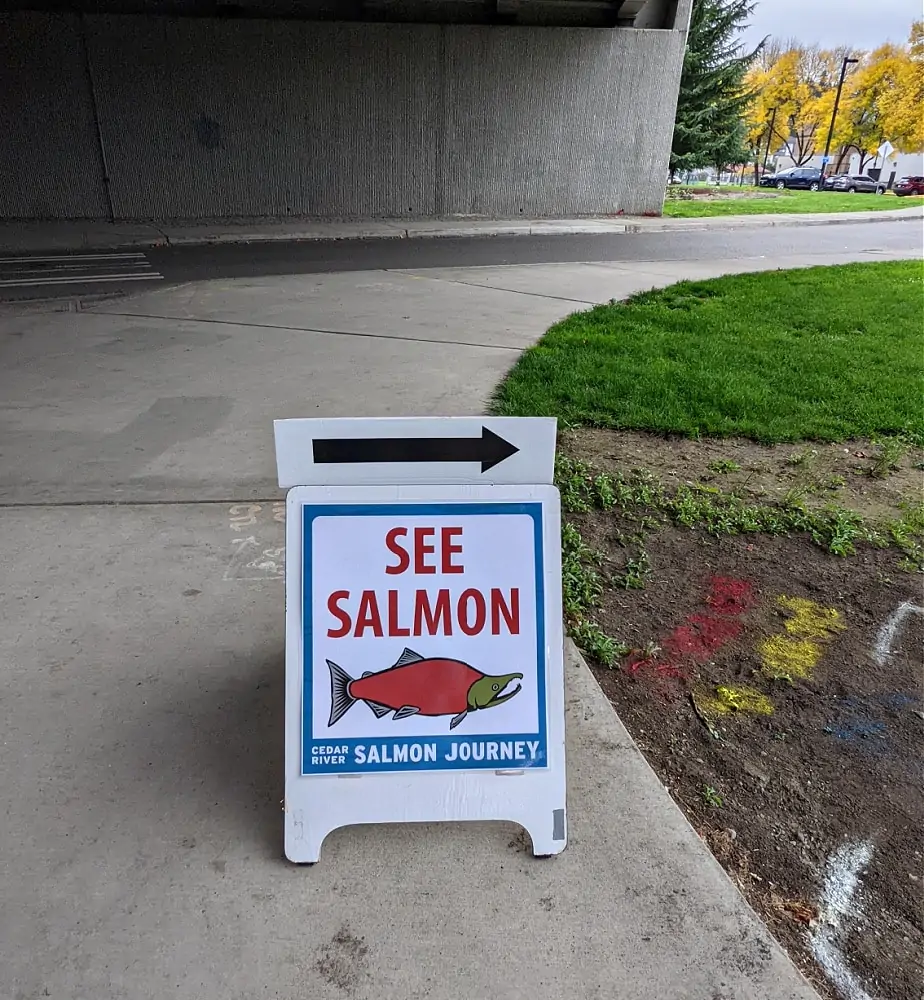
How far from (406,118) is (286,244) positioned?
6.30m

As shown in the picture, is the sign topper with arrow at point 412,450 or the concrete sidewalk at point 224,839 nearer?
the concrete sidewalk at point 224,839

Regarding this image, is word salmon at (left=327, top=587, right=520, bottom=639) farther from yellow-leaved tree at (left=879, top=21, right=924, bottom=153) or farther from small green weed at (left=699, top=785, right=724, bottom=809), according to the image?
yellow-leaved tree at (left=879, top=21, right=924, bottom=153)

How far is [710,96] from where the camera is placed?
28.8 m

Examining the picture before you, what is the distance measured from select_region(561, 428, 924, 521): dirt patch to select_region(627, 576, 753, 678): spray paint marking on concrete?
1.06 meters

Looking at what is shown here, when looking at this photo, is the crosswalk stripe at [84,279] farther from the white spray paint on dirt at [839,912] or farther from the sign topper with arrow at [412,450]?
the white spray paint on dirt at [839,912]

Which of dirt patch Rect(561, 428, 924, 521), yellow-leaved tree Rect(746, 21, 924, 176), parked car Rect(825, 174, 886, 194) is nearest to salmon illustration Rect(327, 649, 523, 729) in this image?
dirt patch Rect(561, 428, 924, 521)

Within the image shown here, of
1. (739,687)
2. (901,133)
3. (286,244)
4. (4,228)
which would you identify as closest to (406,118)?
(286,244)

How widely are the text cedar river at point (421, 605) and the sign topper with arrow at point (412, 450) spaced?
17 centimetres

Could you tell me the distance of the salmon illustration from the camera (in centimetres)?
207

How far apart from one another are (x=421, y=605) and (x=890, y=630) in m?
2.17

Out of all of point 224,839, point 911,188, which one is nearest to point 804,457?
point 224,839

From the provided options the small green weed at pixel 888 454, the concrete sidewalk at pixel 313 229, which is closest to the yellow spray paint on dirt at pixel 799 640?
the small green weed at pixel 888 454

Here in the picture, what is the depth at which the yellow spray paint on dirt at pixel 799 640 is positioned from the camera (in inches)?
114

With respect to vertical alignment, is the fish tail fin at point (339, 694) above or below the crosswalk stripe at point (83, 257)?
above
